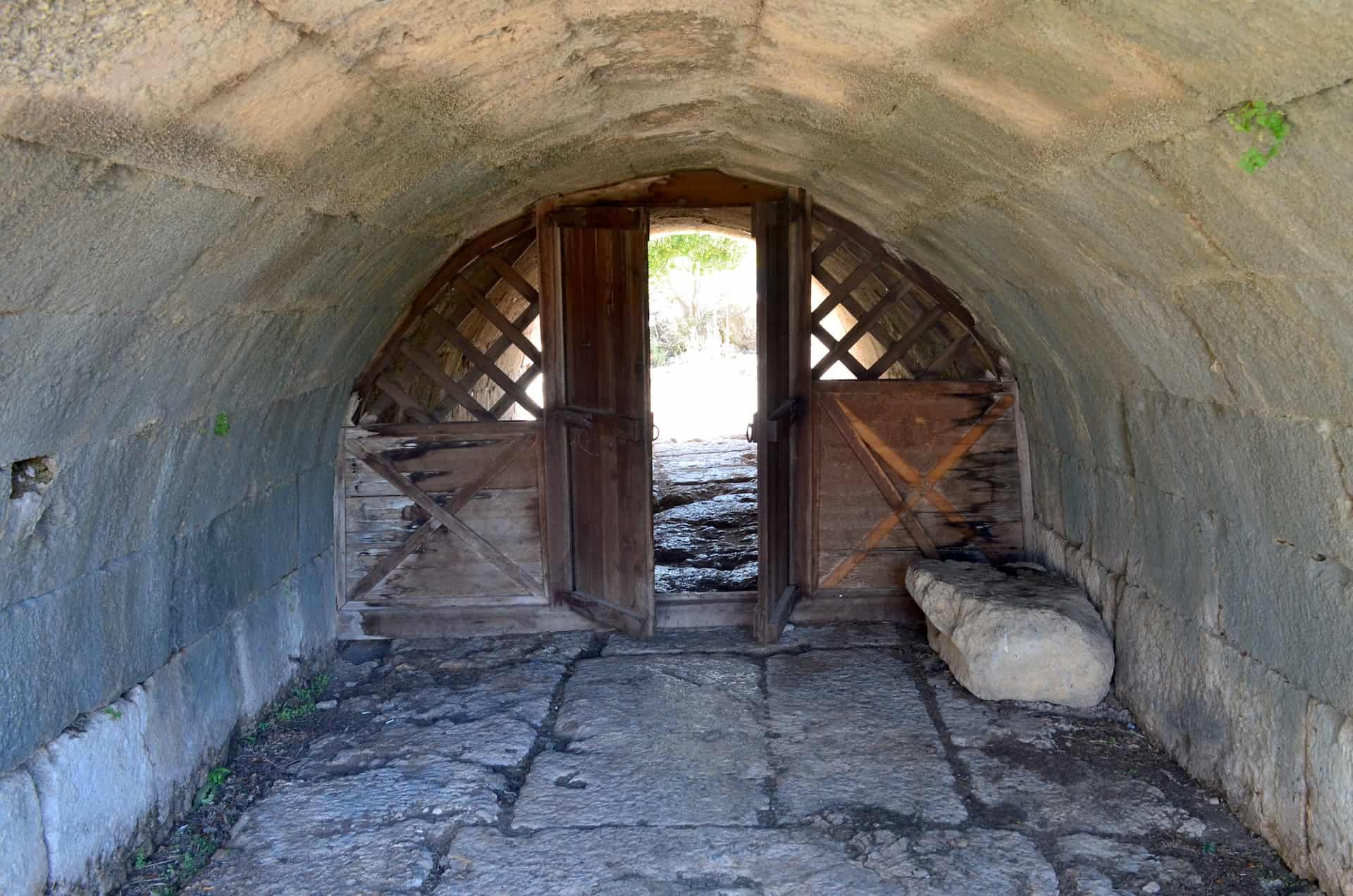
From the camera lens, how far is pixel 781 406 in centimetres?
630

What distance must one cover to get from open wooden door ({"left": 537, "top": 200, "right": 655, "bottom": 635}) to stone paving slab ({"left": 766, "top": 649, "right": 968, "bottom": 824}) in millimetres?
1054

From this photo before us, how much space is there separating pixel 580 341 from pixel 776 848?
3223 millimetres

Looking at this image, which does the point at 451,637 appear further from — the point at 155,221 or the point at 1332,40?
the point at 1332,40

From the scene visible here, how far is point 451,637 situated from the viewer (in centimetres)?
666

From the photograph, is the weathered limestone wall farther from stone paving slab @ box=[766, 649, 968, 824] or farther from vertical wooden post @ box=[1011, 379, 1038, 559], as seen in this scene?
stone paving slab @ box=[766, 649, 968, 824]

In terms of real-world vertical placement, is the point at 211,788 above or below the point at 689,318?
below

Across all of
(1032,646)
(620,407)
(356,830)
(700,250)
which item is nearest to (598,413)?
(620,407)

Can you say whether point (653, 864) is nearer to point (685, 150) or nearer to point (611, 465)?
point (611, 465)

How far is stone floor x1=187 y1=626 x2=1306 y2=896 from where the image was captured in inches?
154

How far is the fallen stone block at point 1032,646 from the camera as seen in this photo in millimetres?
5199

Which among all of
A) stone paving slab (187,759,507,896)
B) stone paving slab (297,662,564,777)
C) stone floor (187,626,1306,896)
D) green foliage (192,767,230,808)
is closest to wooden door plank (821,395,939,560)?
stone floor (187,626,1306,896)

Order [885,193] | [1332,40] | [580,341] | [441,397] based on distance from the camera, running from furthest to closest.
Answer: [441,397] < [580,341] < [885,193] < [1332,40]

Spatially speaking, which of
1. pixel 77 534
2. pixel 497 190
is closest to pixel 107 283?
pixel 77 534

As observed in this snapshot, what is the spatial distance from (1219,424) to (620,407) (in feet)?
10.6
